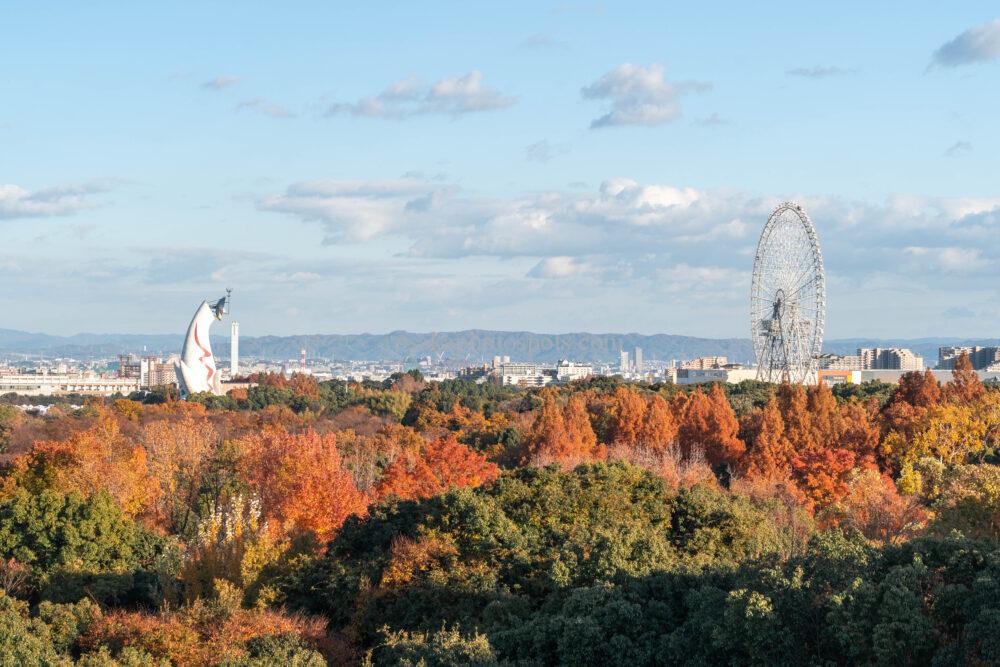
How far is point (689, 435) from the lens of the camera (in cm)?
6512

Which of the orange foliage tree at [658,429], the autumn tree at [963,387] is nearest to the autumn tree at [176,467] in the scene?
the orange foliage tree at [658,429]

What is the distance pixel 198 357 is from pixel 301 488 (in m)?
80.4

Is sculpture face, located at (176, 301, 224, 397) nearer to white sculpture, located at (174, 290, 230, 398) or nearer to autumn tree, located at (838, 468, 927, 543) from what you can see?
white sculpture, located at (174, 290, 230, 398)

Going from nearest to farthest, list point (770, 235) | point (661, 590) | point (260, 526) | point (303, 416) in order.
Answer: point (661, 590), point (260, 526), point (770, 235), point (303, 416)

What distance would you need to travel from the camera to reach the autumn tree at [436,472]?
48812 millimetres

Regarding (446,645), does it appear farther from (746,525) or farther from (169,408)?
(169,408)

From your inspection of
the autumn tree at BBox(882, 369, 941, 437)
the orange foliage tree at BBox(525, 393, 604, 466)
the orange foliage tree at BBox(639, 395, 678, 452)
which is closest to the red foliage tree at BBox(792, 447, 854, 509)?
the autumn tree at BBox(882, 369, 941, 437)

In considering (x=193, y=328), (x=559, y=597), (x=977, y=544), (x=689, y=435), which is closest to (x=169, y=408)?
(x=193, y=328)

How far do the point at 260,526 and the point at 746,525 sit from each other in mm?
15057

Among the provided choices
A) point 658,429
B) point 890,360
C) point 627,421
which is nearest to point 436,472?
point 658,429

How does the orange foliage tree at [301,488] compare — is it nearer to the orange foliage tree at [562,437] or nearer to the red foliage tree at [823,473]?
the orange foliage tree at [562,437]

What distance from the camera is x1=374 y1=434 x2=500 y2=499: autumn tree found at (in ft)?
160

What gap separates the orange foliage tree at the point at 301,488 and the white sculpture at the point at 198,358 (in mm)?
69855

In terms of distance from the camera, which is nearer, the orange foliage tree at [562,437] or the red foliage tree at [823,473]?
the red foliage tree at [823,473]
